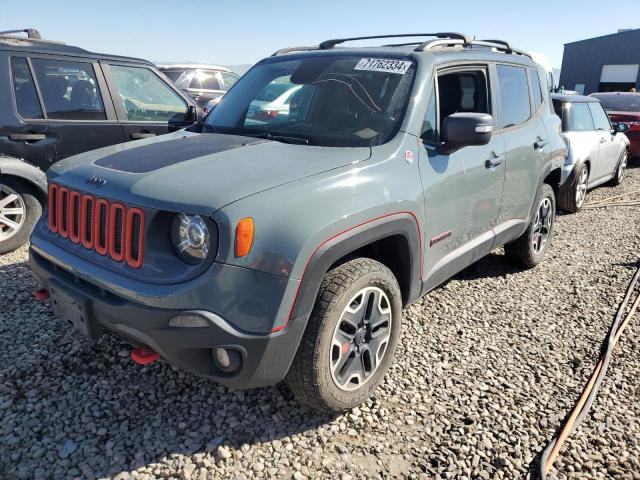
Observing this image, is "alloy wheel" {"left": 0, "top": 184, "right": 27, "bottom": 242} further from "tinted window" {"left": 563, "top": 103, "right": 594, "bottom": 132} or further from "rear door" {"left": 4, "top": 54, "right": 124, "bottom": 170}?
"tinted window" {"left": 563, "top": 103, "right": 594, "bottom": 132}

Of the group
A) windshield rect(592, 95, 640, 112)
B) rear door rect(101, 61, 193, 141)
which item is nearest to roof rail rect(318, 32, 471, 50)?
rear door rect(101, 61, 193, 141)

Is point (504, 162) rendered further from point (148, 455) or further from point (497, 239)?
point (148, 455)

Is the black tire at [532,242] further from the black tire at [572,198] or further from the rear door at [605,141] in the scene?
the rear door at [605,141]

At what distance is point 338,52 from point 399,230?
4.85 feet

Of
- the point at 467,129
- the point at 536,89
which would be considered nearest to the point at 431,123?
the point at 467,129

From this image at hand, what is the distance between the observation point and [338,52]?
3.39 m

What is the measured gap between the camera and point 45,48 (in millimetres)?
4711

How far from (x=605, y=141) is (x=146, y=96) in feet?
22.1

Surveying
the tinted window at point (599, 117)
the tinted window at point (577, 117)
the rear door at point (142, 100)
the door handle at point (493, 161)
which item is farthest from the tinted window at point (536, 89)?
the tinted window at point (599, 117)

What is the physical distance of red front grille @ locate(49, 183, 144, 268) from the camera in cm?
219

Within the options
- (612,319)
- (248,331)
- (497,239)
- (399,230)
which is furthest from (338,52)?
(612,319)

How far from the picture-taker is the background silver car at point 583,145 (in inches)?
271

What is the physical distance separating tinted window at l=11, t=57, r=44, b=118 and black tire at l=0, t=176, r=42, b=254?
630 millimetres

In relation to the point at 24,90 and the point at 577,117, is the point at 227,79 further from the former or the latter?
the point at 24,90
